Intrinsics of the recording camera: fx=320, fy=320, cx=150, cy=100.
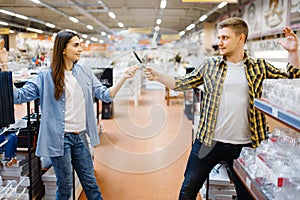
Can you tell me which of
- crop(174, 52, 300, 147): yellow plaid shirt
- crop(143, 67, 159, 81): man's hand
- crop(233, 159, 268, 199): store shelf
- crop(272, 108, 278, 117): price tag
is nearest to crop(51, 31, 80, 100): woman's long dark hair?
crop(143, 67, 159, 81): man's hand

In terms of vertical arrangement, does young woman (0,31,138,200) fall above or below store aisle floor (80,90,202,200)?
above

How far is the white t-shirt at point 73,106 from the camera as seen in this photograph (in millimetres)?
2295

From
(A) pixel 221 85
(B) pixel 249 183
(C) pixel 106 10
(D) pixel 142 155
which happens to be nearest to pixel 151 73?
(A) pixel 221 85

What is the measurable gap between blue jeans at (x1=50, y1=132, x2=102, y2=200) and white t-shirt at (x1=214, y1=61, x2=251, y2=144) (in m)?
1.02

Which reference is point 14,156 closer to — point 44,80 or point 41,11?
point 44,80

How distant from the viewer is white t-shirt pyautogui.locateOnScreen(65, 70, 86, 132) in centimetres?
229

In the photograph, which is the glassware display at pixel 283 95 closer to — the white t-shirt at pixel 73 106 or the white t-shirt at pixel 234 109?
the white t-shirt at pixel 234 109

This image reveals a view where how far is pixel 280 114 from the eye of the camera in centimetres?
129

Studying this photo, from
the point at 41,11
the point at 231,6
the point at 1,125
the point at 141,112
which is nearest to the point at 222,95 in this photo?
the point at 1,125

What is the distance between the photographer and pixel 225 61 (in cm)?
209

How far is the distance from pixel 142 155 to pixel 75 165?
8.63 feet

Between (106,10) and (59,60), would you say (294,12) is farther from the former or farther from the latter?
(106,10)

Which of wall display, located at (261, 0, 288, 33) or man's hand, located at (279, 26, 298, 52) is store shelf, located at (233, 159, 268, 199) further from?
wall display, located at (261, 0, 288, 33)

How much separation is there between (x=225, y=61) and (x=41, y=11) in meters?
18.1
